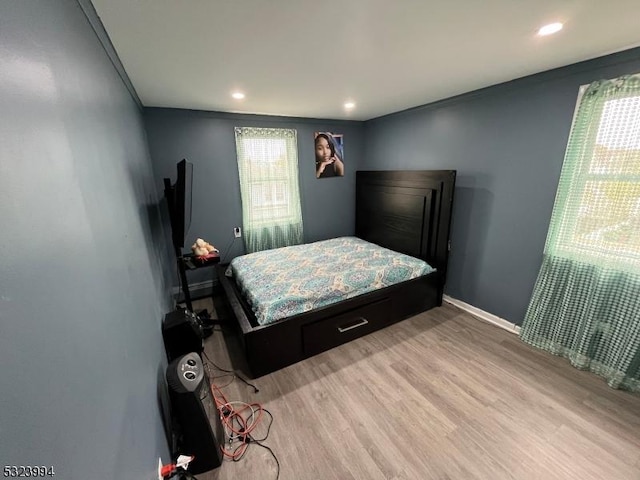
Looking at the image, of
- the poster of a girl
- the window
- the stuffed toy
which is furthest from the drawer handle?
the poster of a girl

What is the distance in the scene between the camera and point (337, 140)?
147 inches

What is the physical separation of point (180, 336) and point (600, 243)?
308 cm

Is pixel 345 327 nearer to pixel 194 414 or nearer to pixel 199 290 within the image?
pixel 194 414

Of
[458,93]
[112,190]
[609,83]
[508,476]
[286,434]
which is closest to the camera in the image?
[112,190]

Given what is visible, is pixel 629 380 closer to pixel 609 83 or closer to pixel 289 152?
pixel 609 83

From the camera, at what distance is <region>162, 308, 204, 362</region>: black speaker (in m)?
1.75

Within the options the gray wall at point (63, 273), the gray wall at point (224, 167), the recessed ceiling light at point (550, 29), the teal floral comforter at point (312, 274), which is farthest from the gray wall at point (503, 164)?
the gray wall at point (63, 273)

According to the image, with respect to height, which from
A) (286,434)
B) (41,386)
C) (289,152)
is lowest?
(286,434)

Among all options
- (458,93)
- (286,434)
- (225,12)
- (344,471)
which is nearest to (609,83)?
(458,93)

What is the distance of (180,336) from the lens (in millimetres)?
1766

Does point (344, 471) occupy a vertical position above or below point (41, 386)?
below

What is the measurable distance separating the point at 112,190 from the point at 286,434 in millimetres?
1639

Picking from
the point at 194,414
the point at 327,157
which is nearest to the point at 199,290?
the point at 194,414

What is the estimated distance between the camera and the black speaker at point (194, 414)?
121 cm
